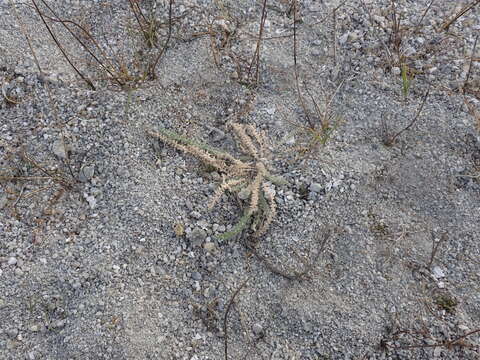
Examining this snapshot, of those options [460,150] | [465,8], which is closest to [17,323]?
[460,150]

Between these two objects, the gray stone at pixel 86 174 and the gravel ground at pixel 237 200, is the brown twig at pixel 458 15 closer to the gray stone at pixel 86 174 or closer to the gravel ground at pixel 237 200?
the gravel ground at pixel 237 200

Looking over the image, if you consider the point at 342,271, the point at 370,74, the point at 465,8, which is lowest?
the point at 342,271

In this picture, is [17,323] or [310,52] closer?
[17,323]

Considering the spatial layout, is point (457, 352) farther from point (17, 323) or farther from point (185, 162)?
point (17, 323)

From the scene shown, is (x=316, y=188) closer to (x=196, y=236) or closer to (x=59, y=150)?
(x=196, y=236)

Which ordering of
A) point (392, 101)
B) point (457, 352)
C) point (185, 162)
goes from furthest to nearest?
point (392, 101)
point (185, 162)
point (457, 352)

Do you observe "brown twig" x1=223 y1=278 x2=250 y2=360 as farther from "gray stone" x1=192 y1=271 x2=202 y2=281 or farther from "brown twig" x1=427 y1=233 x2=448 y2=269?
"brown twig" x1=427 y1=233 x2=448 y2=269
